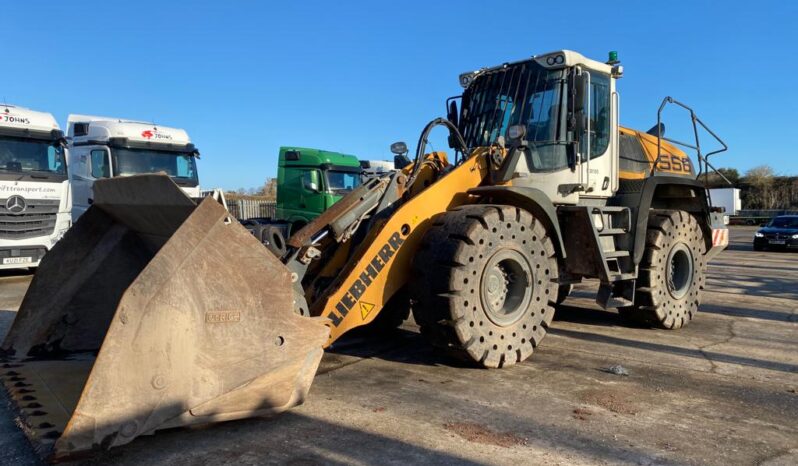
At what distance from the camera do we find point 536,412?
4.17 metres

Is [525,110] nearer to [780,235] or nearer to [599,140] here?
[599,140]

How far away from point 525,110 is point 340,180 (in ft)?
33.7

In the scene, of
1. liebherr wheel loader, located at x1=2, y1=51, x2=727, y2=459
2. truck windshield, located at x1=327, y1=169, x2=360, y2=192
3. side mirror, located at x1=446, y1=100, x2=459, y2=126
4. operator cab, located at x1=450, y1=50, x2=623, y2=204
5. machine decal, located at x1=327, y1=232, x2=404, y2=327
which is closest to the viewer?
liebherr wheel loader, located at x1=2, y1=51, x2=727, y2=459

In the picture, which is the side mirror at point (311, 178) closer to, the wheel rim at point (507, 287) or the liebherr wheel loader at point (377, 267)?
the liebherr wheel loader at point (377, 267)

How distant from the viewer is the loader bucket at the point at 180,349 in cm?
305

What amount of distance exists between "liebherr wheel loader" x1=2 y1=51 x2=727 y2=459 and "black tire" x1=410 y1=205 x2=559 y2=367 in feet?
0.06

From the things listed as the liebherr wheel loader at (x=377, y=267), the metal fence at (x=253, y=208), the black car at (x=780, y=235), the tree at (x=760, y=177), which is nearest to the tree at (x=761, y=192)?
the tree at (x=760, y=177)

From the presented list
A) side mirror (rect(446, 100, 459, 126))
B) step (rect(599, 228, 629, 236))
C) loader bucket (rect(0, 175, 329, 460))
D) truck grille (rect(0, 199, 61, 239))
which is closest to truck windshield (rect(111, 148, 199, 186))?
truck grille (rect(0, 199, 61, 239))

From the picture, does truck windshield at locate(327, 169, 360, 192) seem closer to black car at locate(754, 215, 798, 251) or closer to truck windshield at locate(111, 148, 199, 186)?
truck windshield at locate(111, 148, 199, 186)

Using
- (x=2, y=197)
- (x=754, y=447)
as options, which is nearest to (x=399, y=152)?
(x=754, y=447)

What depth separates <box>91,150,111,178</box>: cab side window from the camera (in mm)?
13096

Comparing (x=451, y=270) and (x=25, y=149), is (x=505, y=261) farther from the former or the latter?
(x=25, y=149)

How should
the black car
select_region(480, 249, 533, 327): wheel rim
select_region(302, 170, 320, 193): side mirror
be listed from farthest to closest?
1. the black car
2. select_region(302, 170, 320, 193): side mirror
3. select_region(480, 249, 533, 327): wheel rim

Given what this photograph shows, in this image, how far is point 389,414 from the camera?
13.4ft
